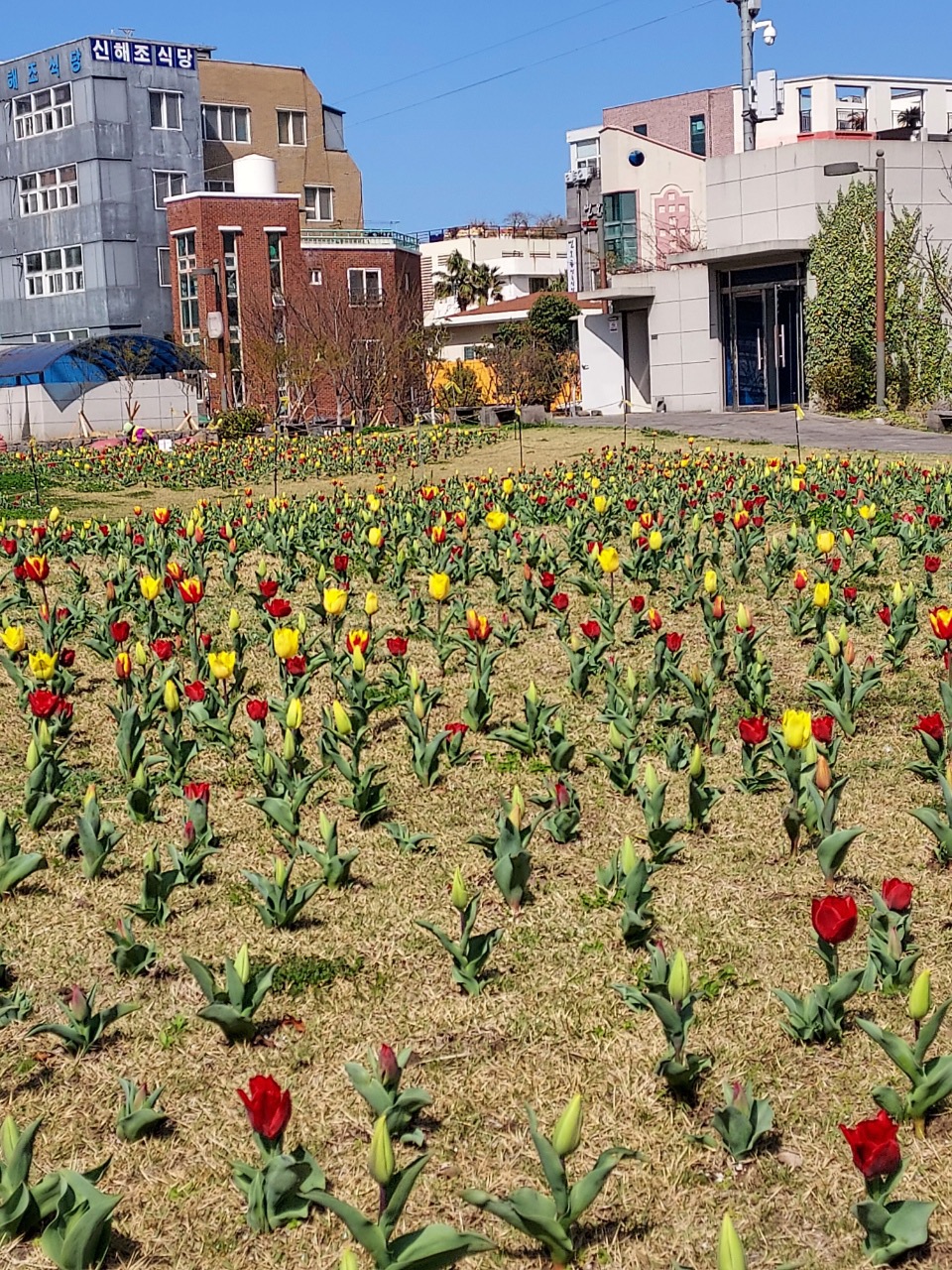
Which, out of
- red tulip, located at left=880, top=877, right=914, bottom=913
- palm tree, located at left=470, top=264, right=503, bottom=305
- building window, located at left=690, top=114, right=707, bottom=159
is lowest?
red tulip, located at left=880, top=877, right=914, bottom=913

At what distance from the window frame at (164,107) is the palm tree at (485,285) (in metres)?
15.1

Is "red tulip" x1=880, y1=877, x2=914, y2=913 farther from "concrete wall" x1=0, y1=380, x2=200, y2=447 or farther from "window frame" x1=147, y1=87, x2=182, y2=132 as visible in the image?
"window frame" x1=147, y1=87, x2=182, y2=132

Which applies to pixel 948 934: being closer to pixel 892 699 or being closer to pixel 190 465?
pixel 892 699

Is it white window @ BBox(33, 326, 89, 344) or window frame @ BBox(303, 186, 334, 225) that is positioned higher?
window frame @ BBox(303, 186, 334, 225)

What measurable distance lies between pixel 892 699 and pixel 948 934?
2.44m

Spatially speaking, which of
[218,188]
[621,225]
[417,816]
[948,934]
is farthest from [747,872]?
[218,188]

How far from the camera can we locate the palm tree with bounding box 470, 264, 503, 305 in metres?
69.0

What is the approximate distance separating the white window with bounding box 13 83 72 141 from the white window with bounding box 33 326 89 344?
7864mm

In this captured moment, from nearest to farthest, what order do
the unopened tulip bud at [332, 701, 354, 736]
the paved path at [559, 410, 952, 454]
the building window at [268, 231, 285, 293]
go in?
the unopened tulip bud at [332, 701, 354, 736], the paved path at [559, 410, 952, 454], the building window at [268, 231, 285, 293]

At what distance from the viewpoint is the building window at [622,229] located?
4231 centimetres

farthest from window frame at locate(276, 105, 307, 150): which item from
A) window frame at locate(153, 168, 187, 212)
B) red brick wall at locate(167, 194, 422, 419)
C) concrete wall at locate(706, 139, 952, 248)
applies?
concrete wall at locate(706, 139, 952, 248)

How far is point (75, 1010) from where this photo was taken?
11.7ft

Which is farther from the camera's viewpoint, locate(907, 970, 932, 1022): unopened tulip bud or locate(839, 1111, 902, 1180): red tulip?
locate(907, 970, 932, 1022): unopened tulip bud

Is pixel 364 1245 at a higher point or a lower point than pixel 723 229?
lower
